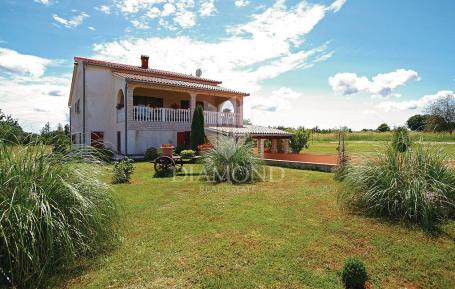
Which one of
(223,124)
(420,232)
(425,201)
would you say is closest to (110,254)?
(420,232)

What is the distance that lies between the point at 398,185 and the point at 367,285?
3006 millimetres

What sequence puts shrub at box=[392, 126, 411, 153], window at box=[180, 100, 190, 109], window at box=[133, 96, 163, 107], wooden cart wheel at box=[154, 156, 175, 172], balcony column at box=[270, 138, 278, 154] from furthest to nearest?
window at box=[180, 100, 190, 109], window at box=[133, 96, 163, 107], balcony column at box=[270, 138, 278, 154], wooden cart wheel at box=[154, 156, 175, 172], shrub at box=[392, 126, 411, 153]

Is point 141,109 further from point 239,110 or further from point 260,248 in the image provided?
point 260,248

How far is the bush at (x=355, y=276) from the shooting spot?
333 cm

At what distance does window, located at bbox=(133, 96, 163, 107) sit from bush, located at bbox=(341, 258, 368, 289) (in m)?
19.6

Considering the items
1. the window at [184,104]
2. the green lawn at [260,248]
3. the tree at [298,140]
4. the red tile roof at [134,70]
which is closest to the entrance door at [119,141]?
the red tile roof at [134,70]

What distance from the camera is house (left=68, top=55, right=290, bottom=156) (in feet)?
59.0

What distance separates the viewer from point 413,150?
6.03 meters

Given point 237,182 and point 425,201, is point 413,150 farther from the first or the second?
point 237,182

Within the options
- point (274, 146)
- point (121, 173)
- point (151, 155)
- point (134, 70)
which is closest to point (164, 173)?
point (121, 173)

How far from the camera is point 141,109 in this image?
18.1m

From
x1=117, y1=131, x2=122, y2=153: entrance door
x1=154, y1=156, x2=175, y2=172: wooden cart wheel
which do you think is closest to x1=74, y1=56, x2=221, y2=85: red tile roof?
x1=117, y1=131, x2=122, y2=153: entrance door

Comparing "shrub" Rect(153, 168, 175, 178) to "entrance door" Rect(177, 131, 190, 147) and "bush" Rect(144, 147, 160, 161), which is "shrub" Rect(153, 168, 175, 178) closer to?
"bush" Rect(144, 147, 160, 161)

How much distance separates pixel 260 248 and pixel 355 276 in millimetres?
1420
